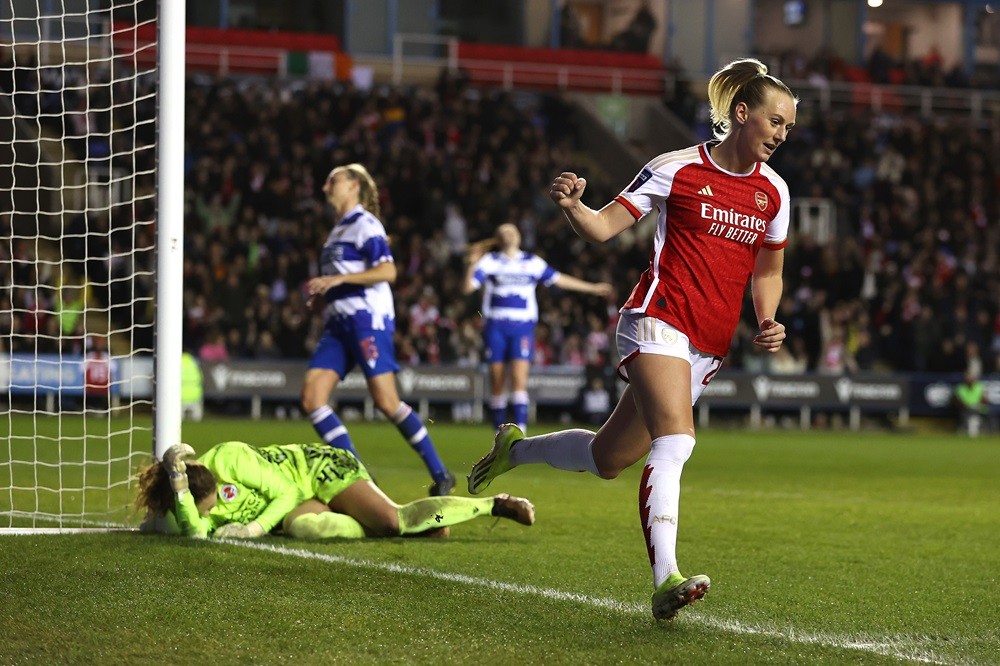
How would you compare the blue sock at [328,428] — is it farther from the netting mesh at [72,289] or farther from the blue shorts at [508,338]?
the blue shorts at [508,338]

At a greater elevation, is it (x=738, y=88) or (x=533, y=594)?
(x=738, y=88)

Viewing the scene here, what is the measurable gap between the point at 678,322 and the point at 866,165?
88.4 ft

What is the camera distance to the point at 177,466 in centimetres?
658

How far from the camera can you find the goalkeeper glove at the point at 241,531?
688cm

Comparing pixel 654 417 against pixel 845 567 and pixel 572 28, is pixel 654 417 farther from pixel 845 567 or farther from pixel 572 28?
pixel 572 28

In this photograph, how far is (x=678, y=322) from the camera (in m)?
5.23

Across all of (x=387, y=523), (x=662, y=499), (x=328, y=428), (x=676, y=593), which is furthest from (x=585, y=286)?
(x=676, y=593)

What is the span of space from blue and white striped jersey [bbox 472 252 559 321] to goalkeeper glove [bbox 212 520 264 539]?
25.4 feet

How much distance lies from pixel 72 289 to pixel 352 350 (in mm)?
10399

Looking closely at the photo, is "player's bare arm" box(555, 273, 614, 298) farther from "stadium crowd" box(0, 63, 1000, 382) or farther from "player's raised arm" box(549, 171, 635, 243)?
"stadium crowd" box(0, 63, 1000, 382)

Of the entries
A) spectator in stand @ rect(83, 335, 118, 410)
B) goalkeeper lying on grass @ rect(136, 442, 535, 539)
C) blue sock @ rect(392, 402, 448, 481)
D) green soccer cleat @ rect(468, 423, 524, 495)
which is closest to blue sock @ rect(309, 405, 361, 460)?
blue sock @ rect(392, 402, 448, 481)

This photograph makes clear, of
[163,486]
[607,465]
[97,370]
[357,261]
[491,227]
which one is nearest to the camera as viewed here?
[607,465]

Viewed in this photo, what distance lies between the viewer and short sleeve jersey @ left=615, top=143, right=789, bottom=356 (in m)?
5.28

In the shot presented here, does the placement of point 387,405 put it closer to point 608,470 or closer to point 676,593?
point 608,470
